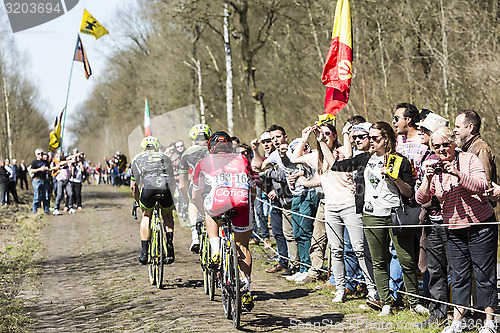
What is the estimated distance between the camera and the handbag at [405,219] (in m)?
7.03

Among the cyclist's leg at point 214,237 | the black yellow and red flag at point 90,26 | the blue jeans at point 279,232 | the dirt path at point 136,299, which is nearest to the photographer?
the dirt path at point 136,299

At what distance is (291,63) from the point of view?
28.0 metres

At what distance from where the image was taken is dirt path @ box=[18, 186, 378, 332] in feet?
24.4

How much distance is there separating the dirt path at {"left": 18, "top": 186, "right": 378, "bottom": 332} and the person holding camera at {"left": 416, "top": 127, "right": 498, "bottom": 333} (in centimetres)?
129

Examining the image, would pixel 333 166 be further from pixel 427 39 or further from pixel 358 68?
pixel 358 68

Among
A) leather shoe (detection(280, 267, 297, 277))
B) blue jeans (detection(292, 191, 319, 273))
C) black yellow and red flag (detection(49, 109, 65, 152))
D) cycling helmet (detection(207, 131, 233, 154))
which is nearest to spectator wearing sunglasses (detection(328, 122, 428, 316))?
cycling helmet (detection(207, 131, 233, 154))

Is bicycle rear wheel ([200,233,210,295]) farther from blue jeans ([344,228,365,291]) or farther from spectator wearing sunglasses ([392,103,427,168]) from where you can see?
spectator wearing sunglasses ([392,103,427,168])

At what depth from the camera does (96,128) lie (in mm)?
88250

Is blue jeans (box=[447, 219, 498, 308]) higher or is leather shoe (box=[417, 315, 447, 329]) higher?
blue jeans (box=[447, 219, 498, 308])

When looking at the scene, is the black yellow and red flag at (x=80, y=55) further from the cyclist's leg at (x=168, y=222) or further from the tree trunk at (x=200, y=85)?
the cyclist's leg at (x=168, y=222)

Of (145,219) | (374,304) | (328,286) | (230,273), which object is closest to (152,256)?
(145,219)

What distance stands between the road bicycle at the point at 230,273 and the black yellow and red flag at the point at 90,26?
1892cm

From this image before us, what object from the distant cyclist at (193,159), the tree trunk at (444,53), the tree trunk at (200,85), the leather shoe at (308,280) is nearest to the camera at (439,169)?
the leather shoe at (308,280)

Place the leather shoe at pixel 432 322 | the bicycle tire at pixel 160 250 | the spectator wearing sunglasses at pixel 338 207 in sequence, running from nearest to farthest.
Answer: the leather shoe at pixel 432 322, the spectator wearing sunglasses at pixel 338 207, the bicycle tire at pixel 160 250
